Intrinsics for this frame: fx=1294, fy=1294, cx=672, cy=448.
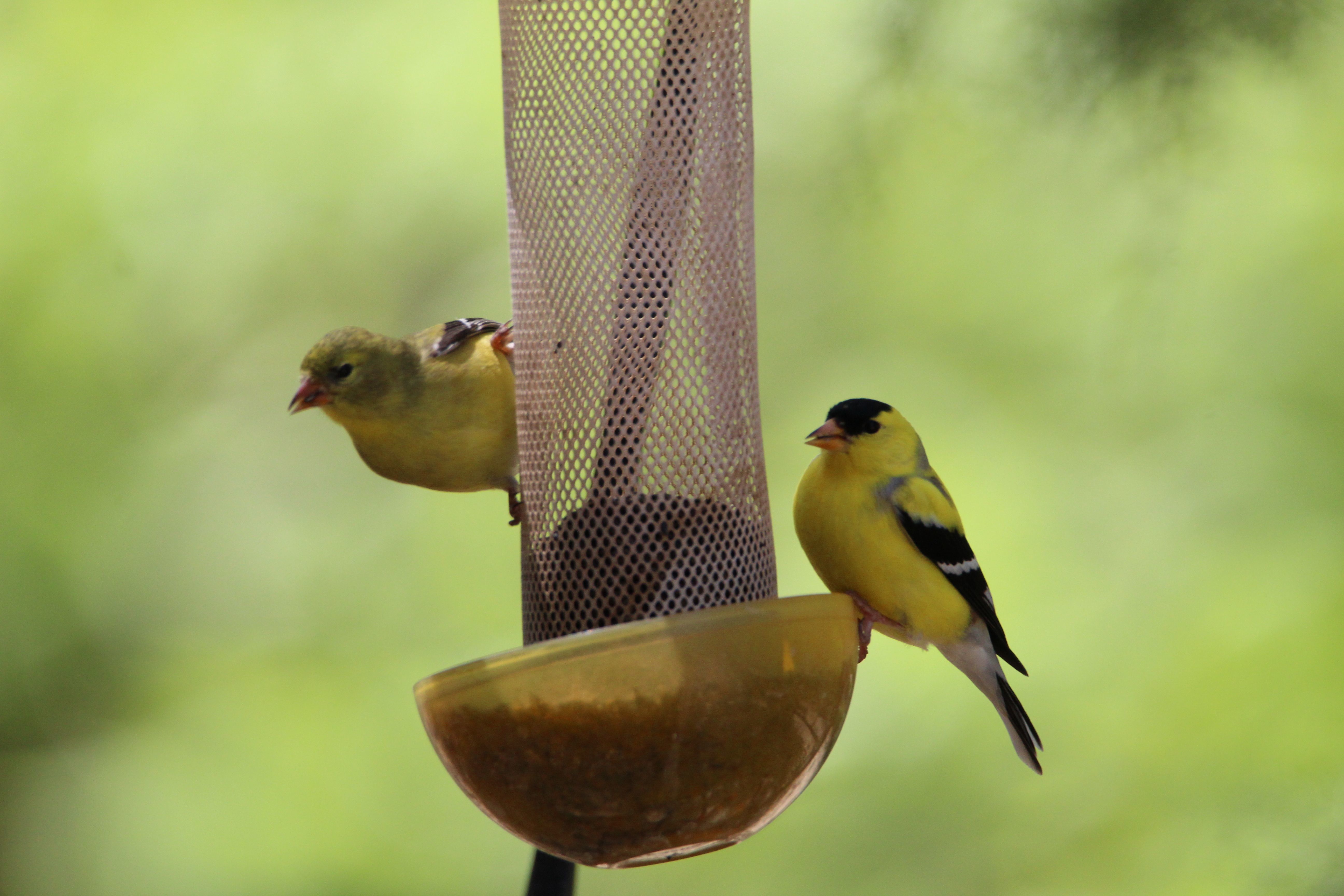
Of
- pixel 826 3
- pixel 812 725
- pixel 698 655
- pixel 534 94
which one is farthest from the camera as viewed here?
pixel 826 3

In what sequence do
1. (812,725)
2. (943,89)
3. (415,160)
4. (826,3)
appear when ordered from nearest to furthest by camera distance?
(812,725), (943,89), (826,3), (415,160)

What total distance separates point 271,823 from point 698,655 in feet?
16.5

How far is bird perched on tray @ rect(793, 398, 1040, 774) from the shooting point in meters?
3.23

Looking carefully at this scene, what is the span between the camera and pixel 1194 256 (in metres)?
5.76

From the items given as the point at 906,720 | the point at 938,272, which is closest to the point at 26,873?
the point at 906,720

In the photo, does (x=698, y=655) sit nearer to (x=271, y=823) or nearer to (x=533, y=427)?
(x=533, y=427)

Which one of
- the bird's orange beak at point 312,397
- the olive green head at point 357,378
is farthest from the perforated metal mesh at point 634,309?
the bird's orange beak at point 312,397

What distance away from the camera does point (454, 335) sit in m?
3.34

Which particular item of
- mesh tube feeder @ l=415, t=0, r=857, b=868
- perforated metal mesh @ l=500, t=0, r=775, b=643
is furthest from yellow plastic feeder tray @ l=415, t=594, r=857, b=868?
perforated metal mesh @ l=500, t=0, r=775, b=643

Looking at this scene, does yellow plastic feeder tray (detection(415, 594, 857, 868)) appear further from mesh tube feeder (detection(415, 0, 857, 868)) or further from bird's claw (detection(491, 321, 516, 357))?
bird's claw (detection(491, 321, 516, 357))

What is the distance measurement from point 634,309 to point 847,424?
77 cm

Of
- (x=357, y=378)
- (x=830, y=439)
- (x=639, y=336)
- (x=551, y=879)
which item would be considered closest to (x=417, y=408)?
(x=357, y=378)

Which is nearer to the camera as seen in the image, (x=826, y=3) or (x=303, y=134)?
(x=826, y=3)

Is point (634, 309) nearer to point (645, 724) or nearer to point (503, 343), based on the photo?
point (503, 343)
